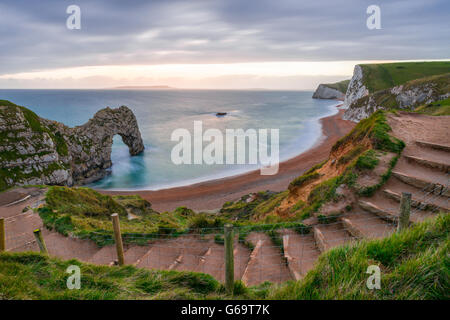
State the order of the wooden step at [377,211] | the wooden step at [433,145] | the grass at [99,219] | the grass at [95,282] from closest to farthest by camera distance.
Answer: the grass at [95,282]
the wooden step at [377,211]
the grass at [99,219]
the wooden step at [433,145]

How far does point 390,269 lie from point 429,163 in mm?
6550

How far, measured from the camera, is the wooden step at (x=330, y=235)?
6.36 meters

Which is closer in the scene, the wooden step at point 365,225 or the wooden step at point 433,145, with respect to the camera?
the wooden step at point 365,225

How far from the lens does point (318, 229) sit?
7281mm

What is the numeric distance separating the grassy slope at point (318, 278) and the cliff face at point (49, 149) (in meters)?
20.8

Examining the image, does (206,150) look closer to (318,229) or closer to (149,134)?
(149,134)

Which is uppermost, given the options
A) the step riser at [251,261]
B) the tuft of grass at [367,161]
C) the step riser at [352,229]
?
the tuft of grass at [367,161]

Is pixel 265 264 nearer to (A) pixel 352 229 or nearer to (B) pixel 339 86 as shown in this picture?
(A) pixel 352 229

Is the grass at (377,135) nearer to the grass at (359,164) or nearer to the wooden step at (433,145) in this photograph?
the grass at (359,164)

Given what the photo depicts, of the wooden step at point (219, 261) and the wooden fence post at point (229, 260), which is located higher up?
the wooden fence post at point (229, 260)

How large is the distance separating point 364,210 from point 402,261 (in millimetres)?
3971

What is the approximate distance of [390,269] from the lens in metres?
3.70

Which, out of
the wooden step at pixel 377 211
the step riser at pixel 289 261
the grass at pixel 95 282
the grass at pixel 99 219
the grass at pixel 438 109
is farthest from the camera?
the grass at pixel 438 109

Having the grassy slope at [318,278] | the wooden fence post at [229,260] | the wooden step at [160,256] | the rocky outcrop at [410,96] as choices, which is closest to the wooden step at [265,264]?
the grassy slope at [318,278]
